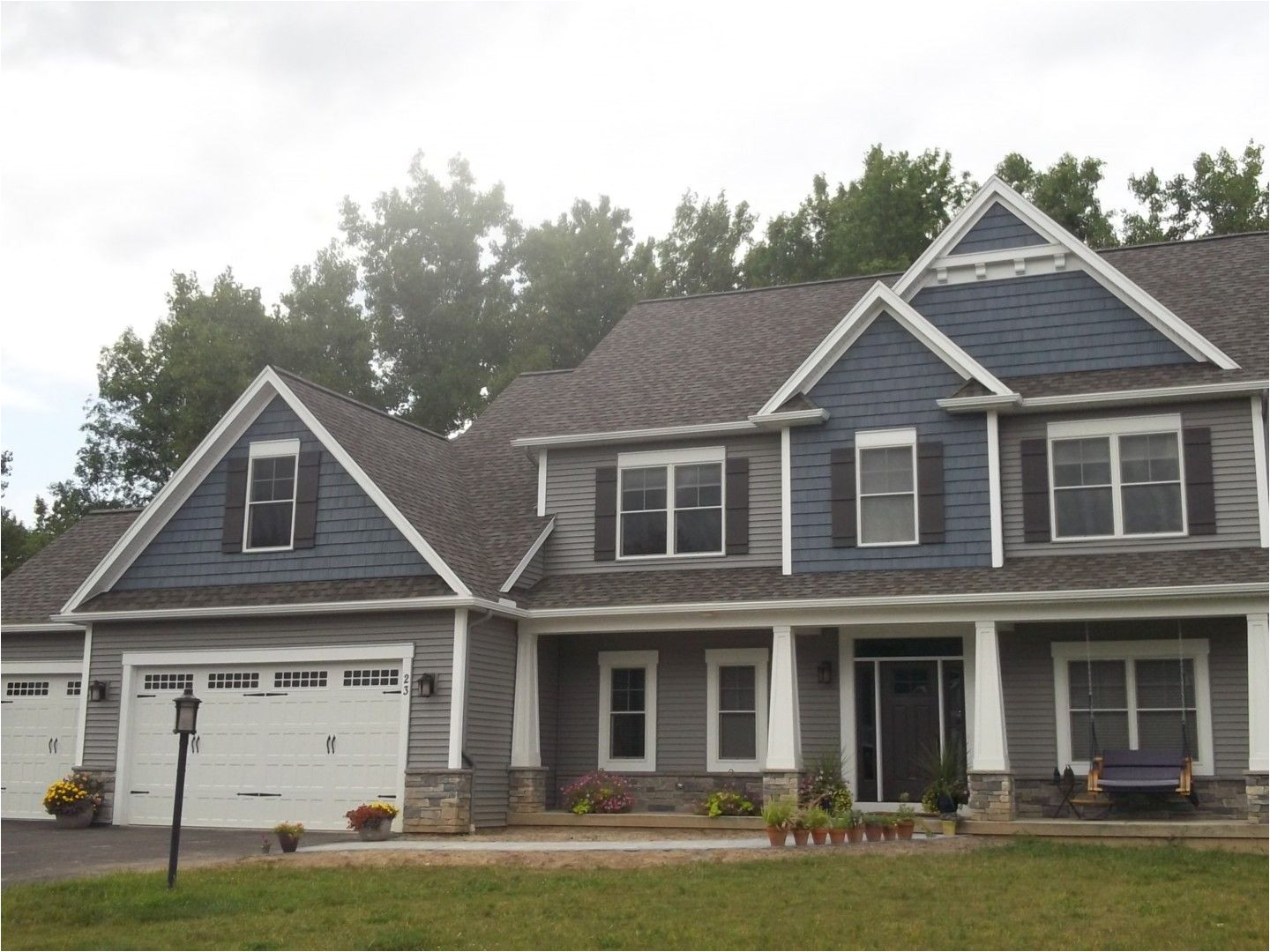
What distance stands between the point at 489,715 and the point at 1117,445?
9239 mm

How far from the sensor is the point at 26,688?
23359 mm

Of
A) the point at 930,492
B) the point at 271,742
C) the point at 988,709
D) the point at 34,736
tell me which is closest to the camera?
the point at 988,709

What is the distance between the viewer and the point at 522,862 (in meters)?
14.3

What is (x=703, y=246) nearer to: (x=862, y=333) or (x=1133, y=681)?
(x=862, y=333)

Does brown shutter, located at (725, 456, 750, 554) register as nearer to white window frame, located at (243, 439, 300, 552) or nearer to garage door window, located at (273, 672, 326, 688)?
garage door window, located at (273, 672, 326, 688)

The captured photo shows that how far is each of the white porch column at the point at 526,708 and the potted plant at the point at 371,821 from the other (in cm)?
227

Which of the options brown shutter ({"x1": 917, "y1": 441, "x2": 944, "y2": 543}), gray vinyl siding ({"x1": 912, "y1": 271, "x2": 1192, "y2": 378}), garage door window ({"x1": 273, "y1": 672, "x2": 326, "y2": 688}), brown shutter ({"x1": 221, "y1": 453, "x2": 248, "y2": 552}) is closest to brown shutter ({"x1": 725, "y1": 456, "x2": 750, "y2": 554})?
brown shutter ({"x1": 917, "y1": 441, "x2": 944, "y2": 543})

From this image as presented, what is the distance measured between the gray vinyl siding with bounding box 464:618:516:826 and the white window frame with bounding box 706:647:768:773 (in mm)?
2869

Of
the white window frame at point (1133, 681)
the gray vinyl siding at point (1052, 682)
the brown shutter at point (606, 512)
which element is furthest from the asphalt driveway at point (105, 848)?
the white window frame at point (1133, 681)

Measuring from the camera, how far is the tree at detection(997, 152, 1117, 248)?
119ft

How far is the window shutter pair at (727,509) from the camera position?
20.2 m

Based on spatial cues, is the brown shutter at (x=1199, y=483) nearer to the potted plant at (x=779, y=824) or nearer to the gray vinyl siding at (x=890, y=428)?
the gray vinyl siding at (x=890, y=428)

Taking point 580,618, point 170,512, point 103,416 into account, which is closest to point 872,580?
point 580,618

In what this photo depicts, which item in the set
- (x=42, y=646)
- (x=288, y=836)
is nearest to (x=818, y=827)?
(x=288, y=836)
